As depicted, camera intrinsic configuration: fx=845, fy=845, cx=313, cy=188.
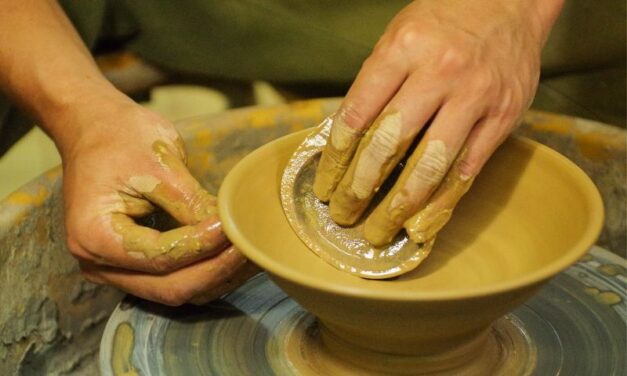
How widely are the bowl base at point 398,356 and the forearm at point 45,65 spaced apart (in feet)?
1.45

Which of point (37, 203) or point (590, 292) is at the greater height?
point (37, 203)

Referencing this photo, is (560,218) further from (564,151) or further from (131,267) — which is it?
(131,267)

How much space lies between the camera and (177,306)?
119 cm

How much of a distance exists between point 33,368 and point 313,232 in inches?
19.3

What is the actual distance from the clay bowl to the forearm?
0.33 metres

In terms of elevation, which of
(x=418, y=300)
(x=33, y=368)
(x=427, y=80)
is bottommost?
(x=33, y=368)

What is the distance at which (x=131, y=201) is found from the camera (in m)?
1.11

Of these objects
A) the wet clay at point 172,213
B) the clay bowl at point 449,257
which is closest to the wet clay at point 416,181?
the clay bowl at point 449,257

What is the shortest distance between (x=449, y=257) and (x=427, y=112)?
0.28 meters

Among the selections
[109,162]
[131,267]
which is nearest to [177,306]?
[131,267]

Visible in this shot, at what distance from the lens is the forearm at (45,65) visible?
1254 millimetres

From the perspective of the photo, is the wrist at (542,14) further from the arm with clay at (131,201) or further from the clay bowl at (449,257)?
the arm with clay at (131,201)

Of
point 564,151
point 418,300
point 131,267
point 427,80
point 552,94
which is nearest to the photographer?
point 418,300

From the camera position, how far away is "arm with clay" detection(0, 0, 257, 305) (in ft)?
3.49
